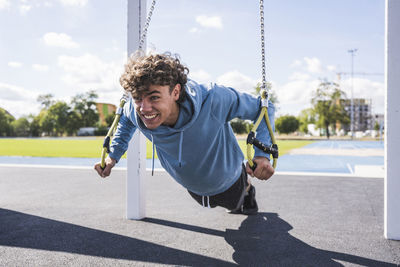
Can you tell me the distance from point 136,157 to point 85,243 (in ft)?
3.49

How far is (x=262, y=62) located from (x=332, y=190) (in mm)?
3754

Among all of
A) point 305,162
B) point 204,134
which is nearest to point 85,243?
point 204,134

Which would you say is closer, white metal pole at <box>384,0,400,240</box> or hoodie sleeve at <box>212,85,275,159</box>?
hoodie sleeve at <box>212,85,275,159</box>

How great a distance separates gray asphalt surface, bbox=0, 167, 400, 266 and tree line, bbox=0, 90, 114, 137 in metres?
51.4

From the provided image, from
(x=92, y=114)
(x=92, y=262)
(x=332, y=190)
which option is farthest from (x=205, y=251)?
(x=92, y=114)

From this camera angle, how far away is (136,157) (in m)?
3.66

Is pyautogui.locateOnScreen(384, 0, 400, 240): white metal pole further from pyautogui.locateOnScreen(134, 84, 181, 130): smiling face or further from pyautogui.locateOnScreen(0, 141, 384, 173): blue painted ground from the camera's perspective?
pyautogui.locateOnScreen(0, 141, 384, 173): blue painted ground

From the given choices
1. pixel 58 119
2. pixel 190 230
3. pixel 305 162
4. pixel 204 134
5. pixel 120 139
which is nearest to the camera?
pixel 204 134

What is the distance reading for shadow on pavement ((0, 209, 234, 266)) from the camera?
2561 mm

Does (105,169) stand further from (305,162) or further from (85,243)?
(305,162)

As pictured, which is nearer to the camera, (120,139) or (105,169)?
(105,169)

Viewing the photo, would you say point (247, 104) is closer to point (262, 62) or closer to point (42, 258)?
point (262, 62)

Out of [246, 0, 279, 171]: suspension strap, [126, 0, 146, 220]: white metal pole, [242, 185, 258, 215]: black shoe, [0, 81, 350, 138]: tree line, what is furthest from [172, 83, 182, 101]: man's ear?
[0, 81, 350, 138]: tree line

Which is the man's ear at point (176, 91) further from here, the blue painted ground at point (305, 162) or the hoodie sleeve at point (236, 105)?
the blue painted ground at point (305, 162)
